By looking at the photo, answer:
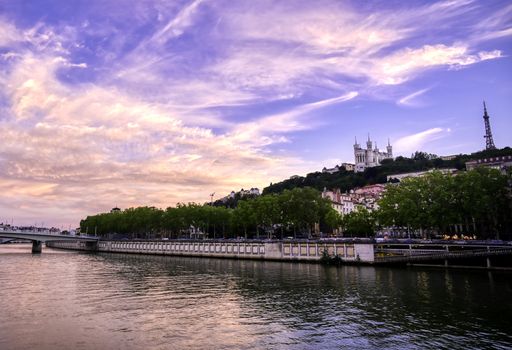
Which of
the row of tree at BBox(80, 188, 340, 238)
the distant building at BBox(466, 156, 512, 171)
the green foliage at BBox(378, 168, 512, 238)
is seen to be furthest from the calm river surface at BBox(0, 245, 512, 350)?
the distant building at BBox(466, 156, 512, 171)

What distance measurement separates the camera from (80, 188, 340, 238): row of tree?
4473 inches

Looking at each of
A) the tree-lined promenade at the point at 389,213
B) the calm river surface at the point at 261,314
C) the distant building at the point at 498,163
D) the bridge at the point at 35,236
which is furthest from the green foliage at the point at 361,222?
the bridge at the point at 35,236

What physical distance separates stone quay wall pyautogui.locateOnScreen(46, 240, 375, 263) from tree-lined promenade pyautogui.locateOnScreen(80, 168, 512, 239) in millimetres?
16459

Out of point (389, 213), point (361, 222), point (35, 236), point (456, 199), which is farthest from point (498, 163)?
point (35, 236)

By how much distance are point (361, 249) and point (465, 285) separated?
29.7 meters

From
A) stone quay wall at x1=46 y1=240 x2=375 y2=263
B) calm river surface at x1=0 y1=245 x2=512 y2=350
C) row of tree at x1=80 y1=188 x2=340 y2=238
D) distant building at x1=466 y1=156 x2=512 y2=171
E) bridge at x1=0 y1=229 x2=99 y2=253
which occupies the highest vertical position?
distant building at x1=466 y1=156 x2=512 y2=171

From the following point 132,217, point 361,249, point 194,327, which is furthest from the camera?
point 132,217

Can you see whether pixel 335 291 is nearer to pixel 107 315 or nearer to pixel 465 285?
pixel 465 285

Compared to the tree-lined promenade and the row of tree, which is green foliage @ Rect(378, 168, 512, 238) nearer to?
the tree-lined promenade

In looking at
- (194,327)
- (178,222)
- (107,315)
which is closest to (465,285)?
(194,327)

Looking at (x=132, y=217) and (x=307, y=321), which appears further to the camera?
(x=132, y=217)

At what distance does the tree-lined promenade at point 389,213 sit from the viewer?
259 ft

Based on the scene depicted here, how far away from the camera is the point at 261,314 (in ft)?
101

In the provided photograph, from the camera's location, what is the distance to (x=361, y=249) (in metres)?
74.1
